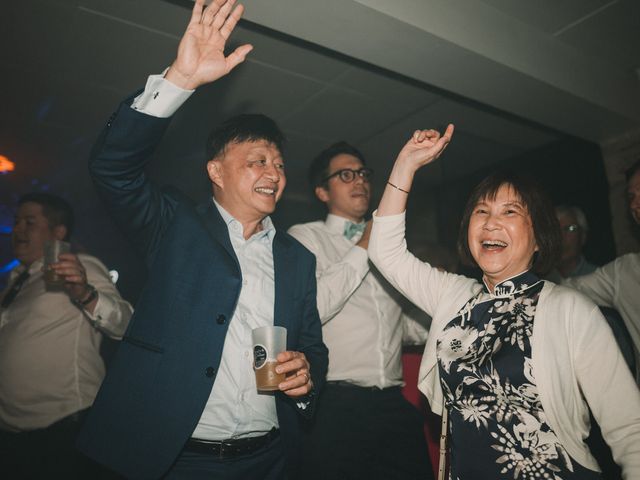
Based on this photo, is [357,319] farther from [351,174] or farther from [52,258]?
[52,258]

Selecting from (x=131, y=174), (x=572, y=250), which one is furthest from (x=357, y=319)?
(x=572, y=250)

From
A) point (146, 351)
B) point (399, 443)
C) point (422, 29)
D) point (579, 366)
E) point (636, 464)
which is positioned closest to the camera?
point (636, 464)

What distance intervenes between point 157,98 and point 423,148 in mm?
1003

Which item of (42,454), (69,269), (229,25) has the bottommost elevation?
(42,454)

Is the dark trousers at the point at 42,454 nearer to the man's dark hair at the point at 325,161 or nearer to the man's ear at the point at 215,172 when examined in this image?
the man's ear at the point at 215,172

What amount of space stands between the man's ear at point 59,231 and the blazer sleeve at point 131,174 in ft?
5.45

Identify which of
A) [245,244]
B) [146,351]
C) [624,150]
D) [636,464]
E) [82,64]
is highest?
[82,64]

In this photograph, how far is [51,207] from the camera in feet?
9.12

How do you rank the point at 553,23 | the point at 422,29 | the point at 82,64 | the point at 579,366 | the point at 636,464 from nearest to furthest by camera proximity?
the point at 636,464 < the point at 579,366 < the point at 422,29 < the point at 553,23 < the point at 82,64

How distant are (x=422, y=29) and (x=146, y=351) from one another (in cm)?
242

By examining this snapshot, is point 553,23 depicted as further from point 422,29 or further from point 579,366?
point 579,366

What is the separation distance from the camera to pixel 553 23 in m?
2.94

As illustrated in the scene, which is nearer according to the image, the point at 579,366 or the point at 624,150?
the point at 579,366

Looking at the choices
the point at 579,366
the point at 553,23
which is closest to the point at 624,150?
the point at 553,23
